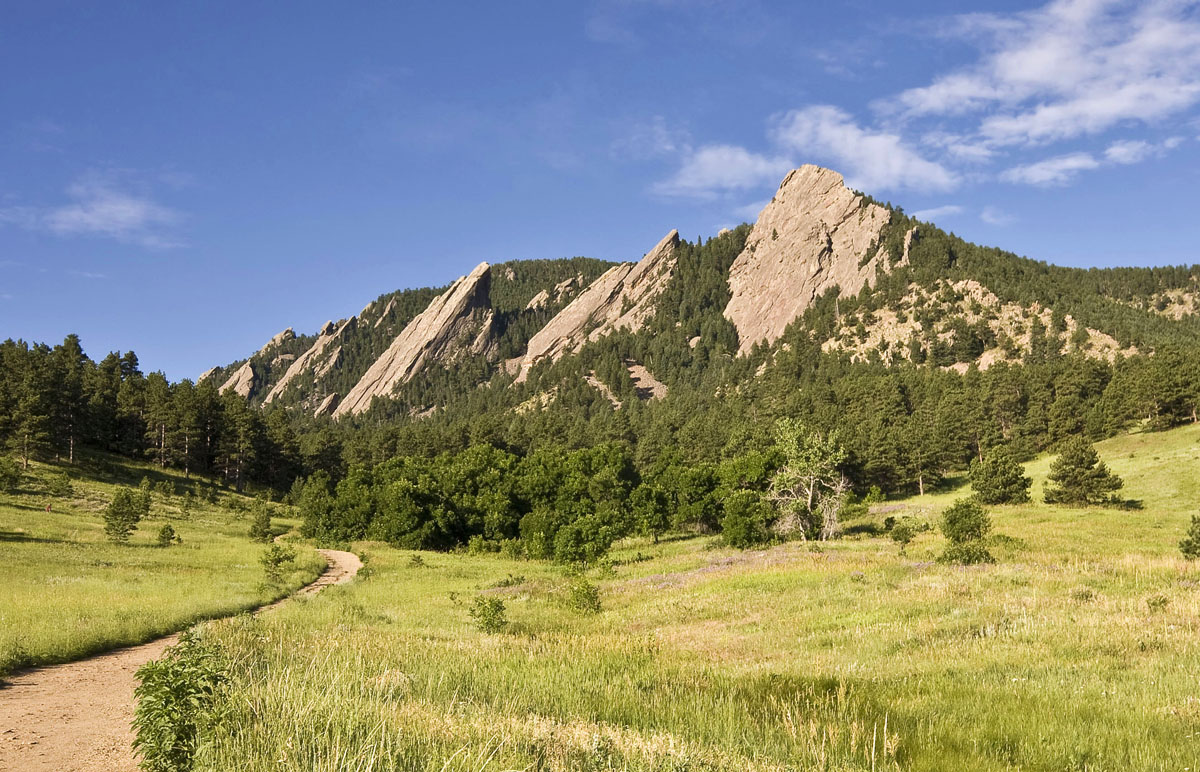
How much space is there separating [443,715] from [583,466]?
6538 centimetres

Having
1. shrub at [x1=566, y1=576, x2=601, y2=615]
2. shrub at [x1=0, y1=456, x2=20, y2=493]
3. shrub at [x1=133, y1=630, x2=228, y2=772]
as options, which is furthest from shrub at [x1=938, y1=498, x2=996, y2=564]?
shrub at [x1=0, y1=456, x2=20, y2=493]

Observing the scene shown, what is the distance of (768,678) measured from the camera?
10734mm

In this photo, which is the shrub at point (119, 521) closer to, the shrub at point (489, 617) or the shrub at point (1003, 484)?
the shrub at point (489, 617)

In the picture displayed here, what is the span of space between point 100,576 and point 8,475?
138ft

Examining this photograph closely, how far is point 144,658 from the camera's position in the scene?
15.4 m

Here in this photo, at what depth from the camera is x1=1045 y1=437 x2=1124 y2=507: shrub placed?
5638 centimetres

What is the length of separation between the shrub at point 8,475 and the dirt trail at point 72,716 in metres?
58.2

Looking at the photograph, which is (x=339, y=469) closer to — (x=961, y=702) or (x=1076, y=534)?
(x=1076, y=534)

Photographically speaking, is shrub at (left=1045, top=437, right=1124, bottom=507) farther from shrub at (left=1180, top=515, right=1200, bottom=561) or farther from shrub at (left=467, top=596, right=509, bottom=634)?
shrub at (left=467, top=596, right=509, bottom=634)

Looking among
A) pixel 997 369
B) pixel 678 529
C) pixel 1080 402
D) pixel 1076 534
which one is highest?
pixel 997 369

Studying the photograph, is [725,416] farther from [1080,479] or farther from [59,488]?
[59,488]

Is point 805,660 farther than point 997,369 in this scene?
No

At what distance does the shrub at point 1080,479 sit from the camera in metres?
56.4

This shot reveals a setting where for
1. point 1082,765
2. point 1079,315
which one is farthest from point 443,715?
point 1079,315
